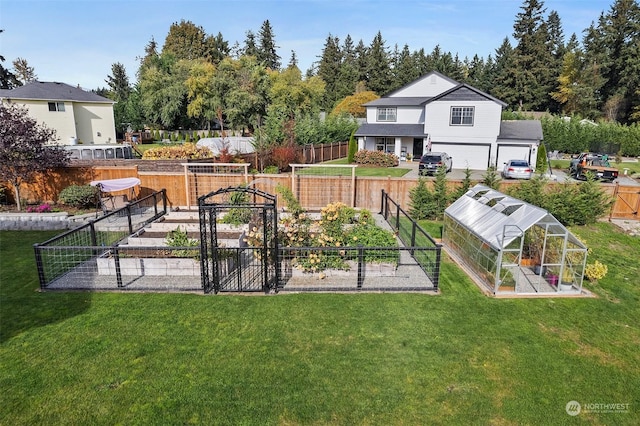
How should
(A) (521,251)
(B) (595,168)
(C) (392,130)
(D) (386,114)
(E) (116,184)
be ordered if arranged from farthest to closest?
(D) (386,114)
(C) (392,130)
(B) (595,168)
(E) (116,184)
(A) (521,251)

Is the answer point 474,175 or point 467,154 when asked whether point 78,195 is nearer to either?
point 474,175

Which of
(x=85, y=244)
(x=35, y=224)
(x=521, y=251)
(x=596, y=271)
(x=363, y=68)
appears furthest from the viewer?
(x=363, y=68)

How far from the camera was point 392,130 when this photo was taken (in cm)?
3253

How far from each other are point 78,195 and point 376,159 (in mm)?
19912

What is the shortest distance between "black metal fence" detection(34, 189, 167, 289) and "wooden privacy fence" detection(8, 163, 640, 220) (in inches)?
25.6

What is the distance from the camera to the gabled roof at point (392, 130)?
31.4 metres

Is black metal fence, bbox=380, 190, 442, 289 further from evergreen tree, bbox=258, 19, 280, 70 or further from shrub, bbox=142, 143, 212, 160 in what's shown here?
evergreen tree, bbox=258, 19, 280, 70

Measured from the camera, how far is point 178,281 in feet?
29.1

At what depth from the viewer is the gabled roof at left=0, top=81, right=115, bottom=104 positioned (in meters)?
32.0

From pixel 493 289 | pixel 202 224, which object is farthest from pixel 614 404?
pixel 202 224

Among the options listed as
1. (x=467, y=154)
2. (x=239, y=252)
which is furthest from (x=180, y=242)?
(x=467, y=154)

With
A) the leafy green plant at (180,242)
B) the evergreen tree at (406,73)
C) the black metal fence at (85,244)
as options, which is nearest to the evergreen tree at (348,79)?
the evergreen tree at (406,73)

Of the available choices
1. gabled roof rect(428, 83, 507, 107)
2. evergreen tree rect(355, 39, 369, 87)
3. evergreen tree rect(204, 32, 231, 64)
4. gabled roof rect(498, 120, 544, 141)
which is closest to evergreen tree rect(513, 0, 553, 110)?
evergreen tree rect(355, 39, 369, 87)

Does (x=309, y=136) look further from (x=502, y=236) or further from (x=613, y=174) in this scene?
(x=502, y=236)
